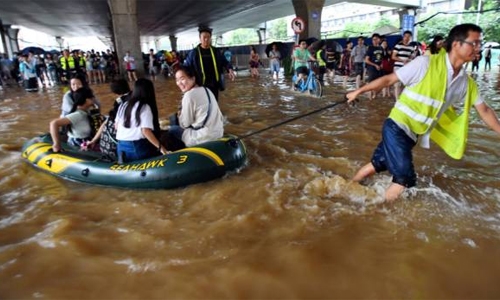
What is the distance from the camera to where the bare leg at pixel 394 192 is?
303 centimetres

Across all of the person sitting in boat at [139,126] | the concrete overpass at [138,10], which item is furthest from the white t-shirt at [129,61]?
the person sitting in boat at [139,126]

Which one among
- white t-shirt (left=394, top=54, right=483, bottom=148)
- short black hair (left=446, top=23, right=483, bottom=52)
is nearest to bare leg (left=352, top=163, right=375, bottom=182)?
white t-shirt (left=394, top=54, right=483, bottom=148)

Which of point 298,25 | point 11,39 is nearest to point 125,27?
point 298,25

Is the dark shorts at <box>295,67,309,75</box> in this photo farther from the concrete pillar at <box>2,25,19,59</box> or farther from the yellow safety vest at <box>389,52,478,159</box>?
the concrete pillar at <box>2,25,19,59</box>

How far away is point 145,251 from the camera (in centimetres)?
274

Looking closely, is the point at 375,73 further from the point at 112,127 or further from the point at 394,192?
the point at 112,127

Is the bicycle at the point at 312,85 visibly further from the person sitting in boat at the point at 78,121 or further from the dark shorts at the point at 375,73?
the person sitting in boat at the point at 78,121

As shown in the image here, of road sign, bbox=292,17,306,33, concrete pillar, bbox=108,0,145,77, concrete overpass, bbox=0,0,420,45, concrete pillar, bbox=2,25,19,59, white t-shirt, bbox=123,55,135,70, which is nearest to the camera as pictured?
road sign, bbox=292,17,306,33

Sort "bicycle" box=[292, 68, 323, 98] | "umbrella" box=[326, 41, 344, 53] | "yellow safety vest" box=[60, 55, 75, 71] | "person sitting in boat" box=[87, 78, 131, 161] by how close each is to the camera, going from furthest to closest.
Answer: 1. "yellow safety vest" box=[60, 55, 75, 71]
2. "umbrella" box=[326, 41, 344, 53]
3. "bicycle" box=[292, 68, 323, 98]
4. "person sitting in boat" box=[87, 78, 131, 161]

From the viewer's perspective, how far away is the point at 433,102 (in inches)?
106

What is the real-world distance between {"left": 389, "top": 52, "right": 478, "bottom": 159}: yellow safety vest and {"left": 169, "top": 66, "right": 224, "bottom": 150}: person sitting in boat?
1.96 meters

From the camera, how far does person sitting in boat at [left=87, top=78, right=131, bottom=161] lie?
13.1 ft

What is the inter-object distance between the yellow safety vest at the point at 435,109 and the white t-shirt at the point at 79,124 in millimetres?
3563

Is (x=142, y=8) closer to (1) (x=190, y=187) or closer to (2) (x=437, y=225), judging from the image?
(1) (x=190, y=187)
